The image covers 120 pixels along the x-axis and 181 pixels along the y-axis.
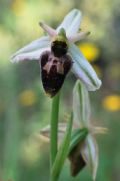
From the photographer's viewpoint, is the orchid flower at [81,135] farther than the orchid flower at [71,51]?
Yes

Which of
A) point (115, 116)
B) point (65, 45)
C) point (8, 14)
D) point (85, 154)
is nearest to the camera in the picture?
point (65, 45)

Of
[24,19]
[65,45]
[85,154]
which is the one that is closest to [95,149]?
[85,154]

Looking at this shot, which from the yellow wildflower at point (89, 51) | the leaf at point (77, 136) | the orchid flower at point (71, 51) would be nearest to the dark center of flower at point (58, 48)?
the orchid flower at point (71, 51)

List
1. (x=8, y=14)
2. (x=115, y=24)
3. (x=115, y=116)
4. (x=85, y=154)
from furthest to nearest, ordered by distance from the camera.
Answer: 1. (x=115, y=24)
2. (x=115, y=116)
3. (x=8, y=14)
4. (x=85, y=154)

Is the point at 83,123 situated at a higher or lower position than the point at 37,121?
higher

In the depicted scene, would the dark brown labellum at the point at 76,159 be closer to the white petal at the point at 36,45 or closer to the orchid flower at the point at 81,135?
the orchid flower at the point at 81,135

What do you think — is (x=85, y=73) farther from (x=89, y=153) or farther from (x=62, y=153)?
(x=89, y=153)

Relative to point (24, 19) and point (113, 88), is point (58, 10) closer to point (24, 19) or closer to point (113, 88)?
point (24, 19)
